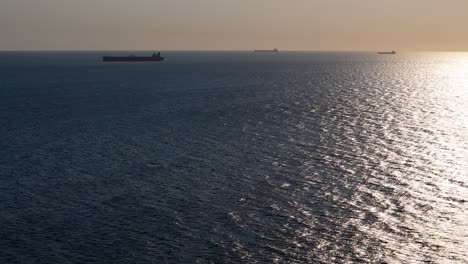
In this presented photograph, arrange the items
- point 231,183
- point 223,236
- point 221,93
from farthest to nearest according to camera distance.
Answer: point 221,93 < point 231,183 < point 223,236

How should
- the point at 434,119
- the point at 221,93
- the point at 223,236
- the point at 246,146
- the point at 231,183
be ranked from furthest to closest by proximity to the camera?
the point at 221,93
the point at 434,119
the point at 246,146
the point at 231,183
the point at 223,236

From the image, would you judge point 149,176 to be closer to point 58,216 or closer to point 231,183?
point 231,183

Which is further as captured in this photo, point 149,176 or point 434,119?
point 434,119

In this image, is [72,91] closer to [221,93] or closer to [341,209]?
[221,93]

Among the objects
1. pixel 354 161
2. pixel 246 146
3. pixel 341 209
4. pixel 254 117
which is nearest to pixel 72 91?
pixel 254 117

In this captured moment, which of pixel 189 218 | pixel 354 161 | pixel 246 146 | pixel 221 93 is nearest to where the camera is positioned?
pixel 189 218

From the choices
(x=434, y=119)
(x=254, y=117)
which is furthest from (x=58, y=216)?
(x=434, y=119)
